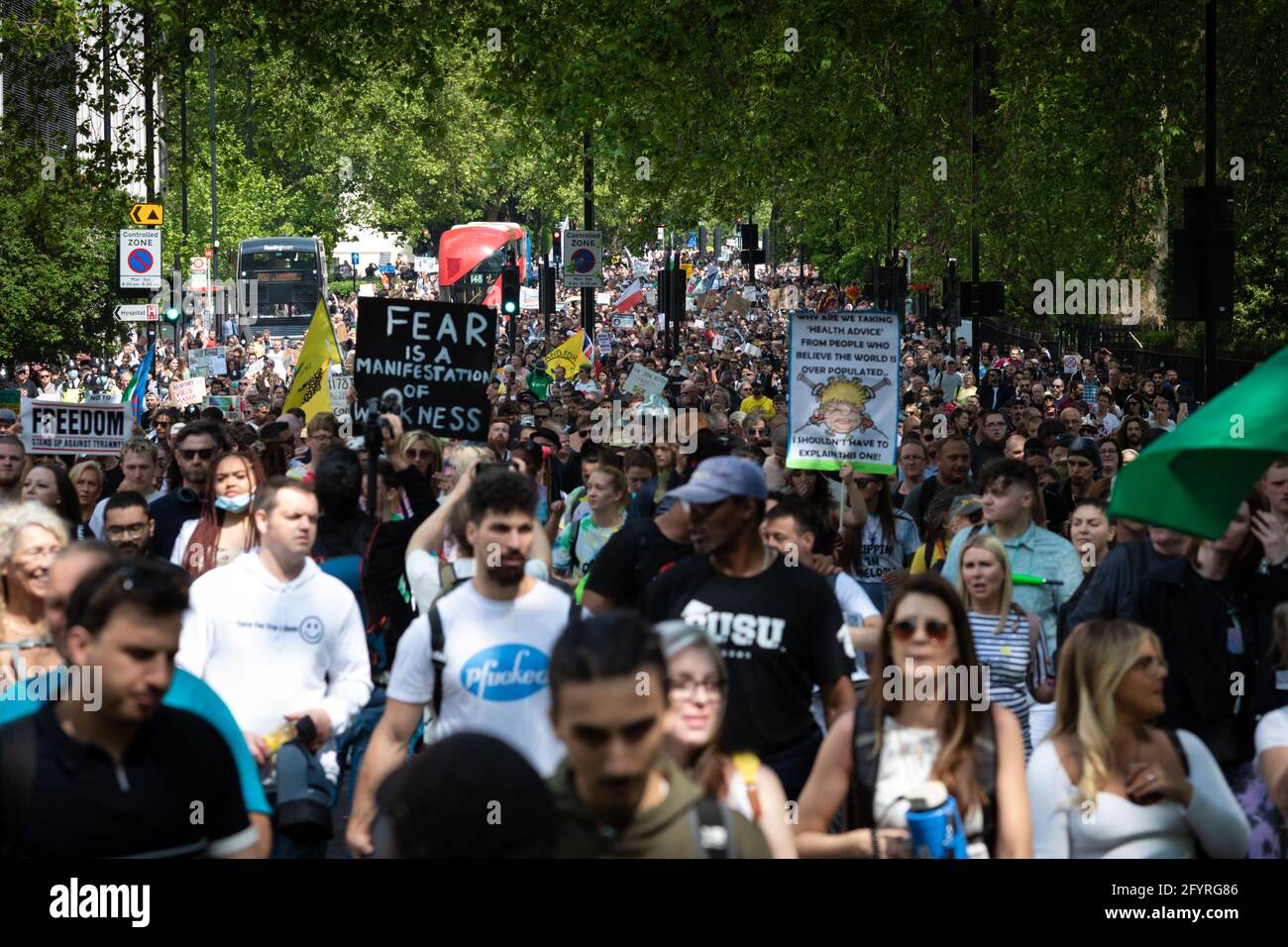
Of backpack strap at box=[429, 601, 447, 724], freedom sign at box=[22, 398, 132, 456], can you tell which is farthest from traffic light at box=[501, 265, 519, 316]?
backpack strap at box=[429, 601, 447, 724]

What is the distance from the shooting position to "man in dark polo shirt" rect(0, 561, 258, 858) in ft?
13.7

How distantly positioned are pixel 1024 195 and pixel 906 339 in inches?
922

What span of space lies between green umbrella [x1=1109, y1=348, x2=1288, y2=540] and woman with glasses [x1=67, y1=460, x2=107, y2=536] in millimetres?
6919

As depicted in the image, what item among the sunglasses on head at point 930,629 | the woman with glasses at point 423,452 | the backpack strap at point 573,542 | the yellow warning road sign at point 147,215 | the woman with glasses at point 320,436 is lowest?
the sunglasses on head at point 930,629

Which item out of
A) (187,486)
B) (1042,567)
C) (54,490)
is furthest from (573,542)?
(1042,567)

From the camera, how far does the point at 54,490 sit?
31.6 ft

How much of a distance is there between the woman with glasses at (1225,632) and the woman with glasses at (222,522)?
3.63m

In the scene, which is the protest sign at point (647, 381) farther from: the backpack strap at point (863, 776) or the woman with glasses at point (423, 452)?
the backpack strap at point (863, 776)

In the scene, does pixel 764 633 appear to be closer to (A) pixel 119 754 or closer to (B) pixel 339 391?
(A) pixel 119 754

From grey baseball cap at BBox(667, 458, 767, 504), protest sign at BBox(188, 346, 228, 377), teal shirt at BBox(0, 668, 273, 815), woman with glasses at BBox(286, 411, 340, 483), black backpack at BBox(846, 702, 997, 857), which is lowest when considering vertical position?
black backpack at BBox(846, 702, 997, 857)

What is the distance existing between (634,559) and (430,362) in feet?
14.4

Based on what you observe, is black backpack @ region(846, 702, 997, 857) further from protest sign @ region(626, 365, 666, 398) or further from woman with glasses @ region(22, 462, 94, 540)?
protest sign @ region(626, 365, 666, 398)

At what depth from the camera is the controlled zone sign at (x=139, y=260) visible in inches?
1049

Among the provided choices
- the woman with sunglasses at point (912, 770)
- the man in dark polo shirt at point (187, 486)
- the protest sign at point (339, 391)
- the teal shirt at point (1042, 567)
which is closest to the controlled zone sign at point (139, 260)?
the protest sign at point (339, 391)
